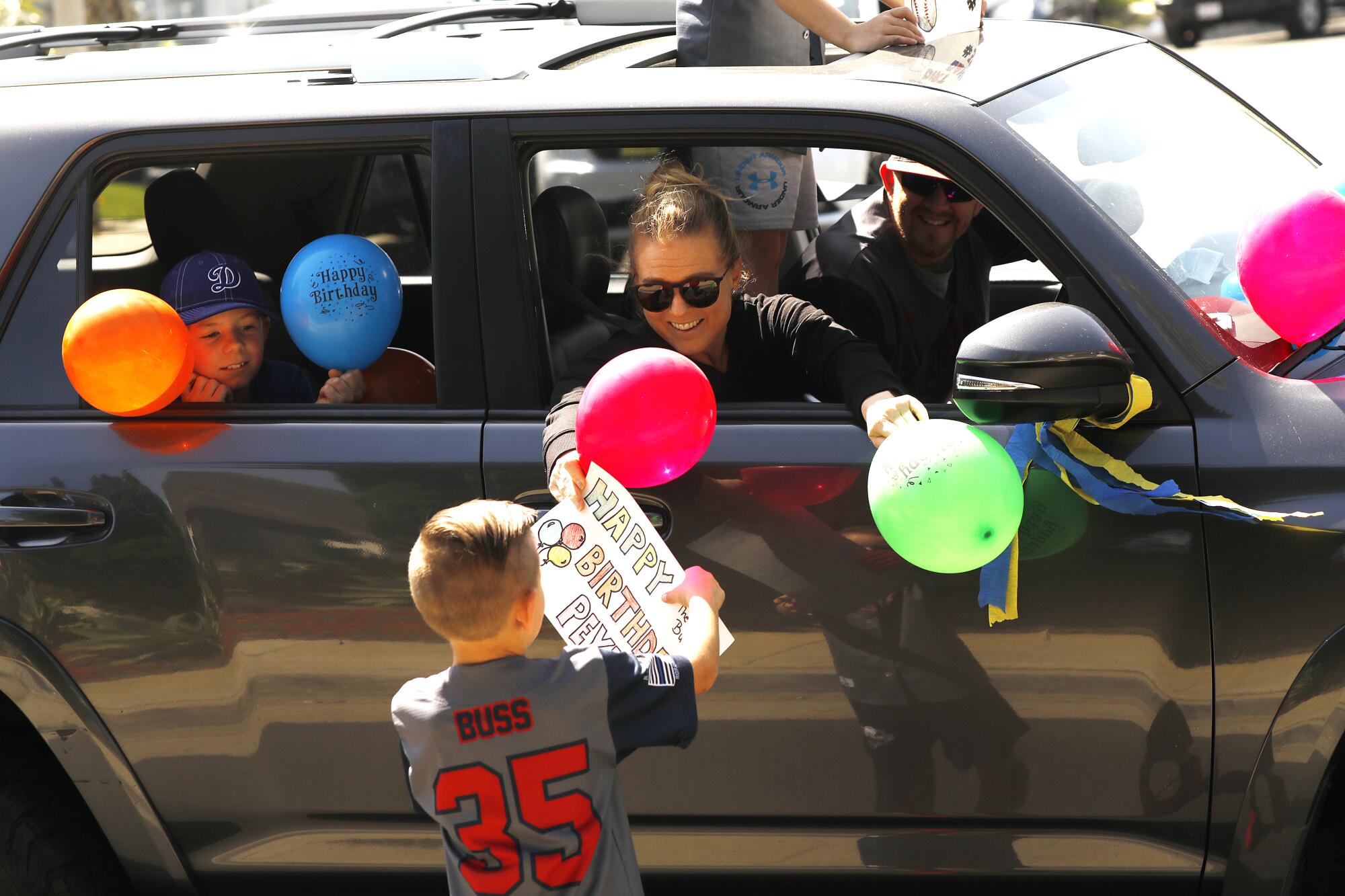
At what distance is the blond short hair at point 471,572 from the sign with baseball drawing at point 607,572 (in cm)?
24

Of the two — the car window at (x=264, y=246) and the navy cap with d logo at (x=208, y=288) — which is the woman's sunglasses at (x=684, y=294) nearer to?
the car window at (x=264, y=246)

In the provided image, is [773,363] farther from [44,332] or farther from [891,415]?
[44,332]

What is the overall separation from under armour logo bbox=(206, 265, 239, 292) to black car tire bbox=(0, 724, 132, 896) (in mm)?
966

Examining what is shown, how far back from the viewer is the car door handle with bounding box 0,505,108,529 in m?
2.54

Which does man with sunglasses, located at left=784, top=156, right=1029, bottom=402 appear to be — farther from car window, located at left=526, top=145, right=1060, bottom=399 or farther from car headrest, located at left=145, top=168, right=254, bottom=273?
car headrest, located at left=145, top=168, right=254, bottom=273

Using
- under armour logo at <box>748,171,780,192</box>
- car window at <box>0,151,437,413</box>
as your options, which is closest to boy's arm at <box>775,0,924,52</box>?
under armour logo at <box>748,171,780,192</box>

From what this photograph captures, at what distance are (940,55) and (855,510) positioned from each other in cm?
100

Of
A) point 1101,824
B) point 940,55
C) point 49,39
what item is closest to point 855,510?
point 1101,824

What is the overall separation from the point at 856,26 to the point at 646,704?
168 centimetres

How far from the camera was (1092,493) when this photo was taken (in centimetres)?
227

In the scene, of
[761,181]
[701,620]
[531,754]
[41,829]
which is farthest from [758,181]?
[41,829]

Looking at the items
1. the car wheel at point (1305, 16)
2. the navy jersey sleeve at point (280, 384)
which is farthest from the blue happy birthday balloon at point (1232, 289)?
the car wheel at point (1305, 16)

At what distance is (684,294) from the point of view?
8.54 ft

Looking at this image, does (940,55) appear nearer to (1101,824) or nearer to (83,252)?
(1101,824)
